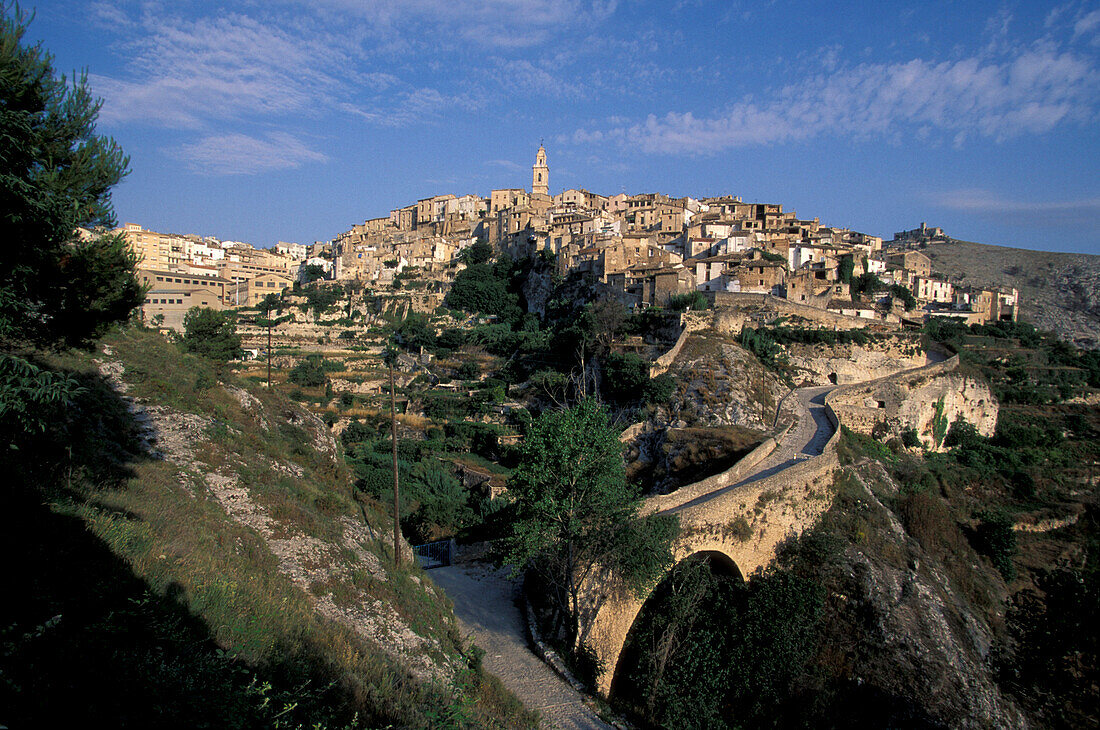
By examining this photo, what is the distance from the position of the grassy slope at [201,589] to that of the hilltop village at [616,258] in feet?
39.3

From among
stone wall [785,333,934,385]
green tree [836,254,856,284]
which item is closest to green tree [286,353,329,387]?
stone wall [785,333,934,385]

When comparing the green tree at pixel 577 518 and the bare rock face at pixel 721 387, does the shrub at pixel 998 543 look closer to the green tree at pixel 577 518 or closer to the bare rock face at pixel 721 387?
the bare rock face at pixel 721 387

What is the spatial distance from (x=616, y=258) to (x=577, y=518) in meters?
36.4

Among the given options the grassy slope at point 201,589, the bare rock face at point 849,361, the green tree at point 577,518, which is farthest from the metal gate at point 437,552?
the bare rock face at point 849,361

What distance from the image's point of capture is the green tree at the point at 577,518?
1255 centimetres

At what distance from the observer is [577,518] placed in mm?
13000

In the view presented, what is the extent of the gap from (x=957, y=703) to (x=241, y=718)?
51.2 ft

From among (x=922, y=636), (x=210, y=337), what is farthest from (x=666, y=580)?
(x=210, y=337)

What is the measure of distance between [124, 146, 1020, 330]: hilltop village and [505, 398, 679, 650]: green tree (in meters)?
17.6

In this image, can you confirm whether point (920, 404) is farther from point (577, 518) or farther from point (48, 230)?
point (48, 230)

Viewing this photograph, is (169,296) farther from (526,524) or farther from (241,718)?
(241,718)

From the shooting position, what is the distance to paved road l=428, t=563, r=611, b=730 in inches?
419

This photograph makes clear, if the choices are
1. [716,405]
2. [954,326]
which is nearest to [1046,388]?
[954,326]

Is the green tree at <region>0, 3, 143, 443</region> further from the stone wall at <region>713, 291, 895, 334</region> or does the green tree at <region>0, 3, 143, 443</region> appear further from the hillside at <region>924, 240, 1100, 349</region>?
the hillside at <region>924, 240, 1100, 349</region>
